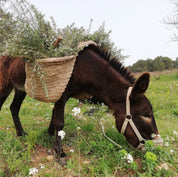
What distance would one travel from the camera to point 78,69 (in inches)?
87.2

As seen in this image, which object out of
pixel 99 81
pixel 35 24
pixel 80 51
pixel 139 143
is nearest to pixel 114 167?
pixel 139 143

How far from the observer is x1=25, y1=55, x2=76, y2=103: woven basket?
1974 mm

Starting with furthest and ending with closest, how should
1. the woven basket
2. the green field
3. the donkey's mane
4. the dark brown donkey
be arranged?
the donkey's mane → the dark brown donkey → the woven basket → the green field

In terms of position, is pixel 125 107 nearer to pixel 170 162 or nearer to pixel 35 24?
pixel 170 162

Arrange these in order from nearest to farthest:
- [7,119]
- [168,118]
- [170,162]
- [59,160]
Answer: [170,162], [59,160], [7,119], [168,118]

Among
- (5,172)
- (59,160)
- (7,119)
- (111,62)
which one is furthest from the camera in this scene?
(7,119)

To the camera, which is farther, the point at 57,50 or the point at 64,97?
the point at 64,97

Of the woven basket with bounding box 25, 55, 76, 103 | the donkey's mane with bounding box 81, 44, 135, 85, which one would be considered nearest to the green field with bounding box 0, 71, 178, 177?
the woven basket with bounding box 25, 55, 76, 103

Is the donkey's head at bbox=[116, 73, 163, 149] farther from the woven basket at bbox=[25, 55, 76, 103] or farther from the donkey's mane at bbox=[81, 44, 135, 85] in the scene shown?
the woven basket at bbox=[25, 55, 76, 103]

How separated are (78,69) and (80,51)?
0.94 feet

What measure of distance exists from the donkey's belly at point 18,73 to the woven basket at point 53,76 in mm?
449

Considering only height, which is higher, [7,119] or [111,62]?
[111,62]

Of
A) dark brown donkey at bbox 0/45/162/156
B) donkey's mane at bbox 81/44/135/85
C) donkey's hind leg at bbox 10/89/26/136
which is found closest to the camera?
dark brown donkey at bbox 0/45/162/156

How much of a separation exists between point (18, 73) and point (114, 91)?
158 centimetres
